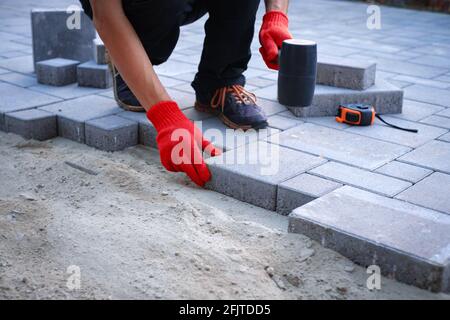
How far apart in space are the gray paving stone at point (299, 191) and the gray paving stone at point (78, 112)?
1.15 m

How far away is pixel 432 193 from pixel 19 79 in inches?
102

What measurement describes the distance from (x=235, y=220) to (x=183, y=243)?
0.30 meters

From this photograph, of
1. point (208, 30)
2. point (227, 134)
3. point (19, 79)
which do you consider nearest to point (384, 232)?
point (227, 134)

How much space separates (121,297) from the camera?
1697 mm

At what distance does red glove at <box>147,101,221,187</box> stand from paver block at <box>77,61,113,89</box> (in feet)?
4.13

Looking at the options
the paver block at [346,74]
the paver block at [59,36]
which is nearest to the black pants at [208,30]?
the paver block at [346,74]

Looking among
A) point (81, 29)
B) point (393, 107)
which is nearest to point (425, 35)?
point (393, 107)

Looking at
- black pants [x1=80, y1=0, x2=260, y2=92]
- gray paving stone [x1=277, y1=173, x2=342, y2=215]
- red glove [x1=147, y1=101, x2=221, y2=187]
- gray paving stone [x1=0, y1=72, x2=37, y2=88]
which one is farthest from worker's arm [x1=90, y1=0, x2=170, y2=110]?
gray paving stone [x1=0, y1=72, x2=37, y2=88]

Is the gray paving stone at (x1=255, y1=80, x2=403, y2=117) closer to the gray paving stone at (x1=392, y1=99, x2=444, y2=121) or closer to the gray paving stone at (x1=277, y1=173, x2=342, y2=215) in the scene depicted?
the gray paving stone at (x1=392, y1=99, x2=444, y2=121)

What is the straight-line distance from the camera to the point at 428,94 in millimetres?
3721

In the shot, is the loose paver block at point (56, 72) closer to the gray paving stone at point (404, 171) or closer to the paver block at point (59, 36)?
the paver block at point (59, 36)

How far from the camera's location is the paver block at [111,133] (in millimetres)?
2873

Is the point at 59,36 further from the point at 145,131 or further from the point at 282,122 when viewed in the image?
the point at 282,122

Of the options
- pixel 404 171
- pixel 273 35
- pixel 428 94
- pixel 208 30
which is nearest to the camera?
pixel 404 171
